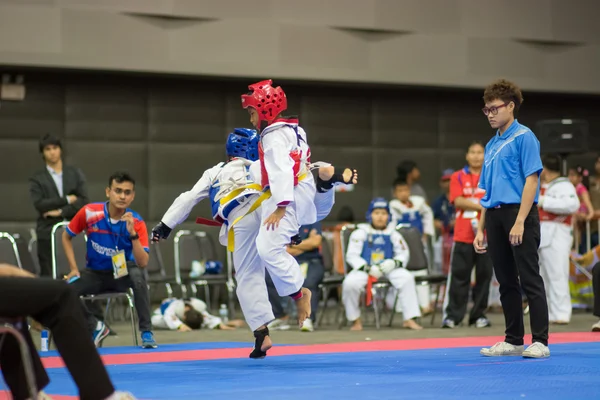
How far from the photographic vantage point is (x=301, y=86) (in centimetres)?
1184

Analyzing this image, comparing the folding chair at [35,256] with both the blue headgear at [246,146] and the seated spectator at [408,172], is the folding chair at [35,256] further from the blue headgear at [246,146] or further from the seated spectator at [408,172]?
the seated spectator at [408,172]

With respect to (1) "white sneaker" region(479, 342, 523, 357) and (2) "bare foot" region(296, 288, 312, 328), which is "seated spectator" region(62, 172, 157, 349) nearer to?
(2) "bare foot" region(296, 288, 312, 328)

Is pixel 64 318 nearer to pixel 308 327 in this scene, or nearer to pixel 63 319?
pixel 63 319

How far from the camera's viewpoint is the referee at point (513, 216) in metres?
5.09

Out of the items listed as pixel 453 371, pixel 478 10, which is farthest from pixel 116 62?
pixel 453 371

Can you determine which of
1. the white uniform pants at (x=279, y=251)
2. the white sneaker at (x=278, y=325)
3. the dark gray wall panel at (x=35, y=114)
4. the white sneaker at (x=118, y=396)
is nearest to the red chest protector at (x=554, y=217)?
the white sneaker at (x=278, y=325)

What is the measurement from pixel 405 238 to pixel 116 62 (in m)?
3.74

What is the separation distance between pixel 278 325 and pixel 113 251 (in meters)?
2.38

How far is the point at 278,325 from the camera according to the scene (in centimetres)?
866

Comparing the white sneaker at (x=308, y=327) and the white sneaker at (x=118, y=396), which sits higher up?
the white sneaker at (x=118, y=396)

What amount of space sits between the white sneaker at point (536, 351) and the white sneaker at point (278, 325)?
12.1ft

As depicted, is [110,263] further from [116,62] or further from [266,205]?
[116,62]

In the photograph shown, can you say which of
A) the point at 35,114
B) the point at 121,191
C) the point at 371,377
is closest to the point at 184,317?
the point at 121,191

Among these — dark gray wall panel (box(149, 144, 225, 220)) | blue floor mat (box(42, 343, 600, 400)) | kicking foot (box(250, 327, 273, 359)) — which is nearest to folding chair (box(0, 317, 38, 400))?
blue floor mat (box(42, 343, 600, 400))
